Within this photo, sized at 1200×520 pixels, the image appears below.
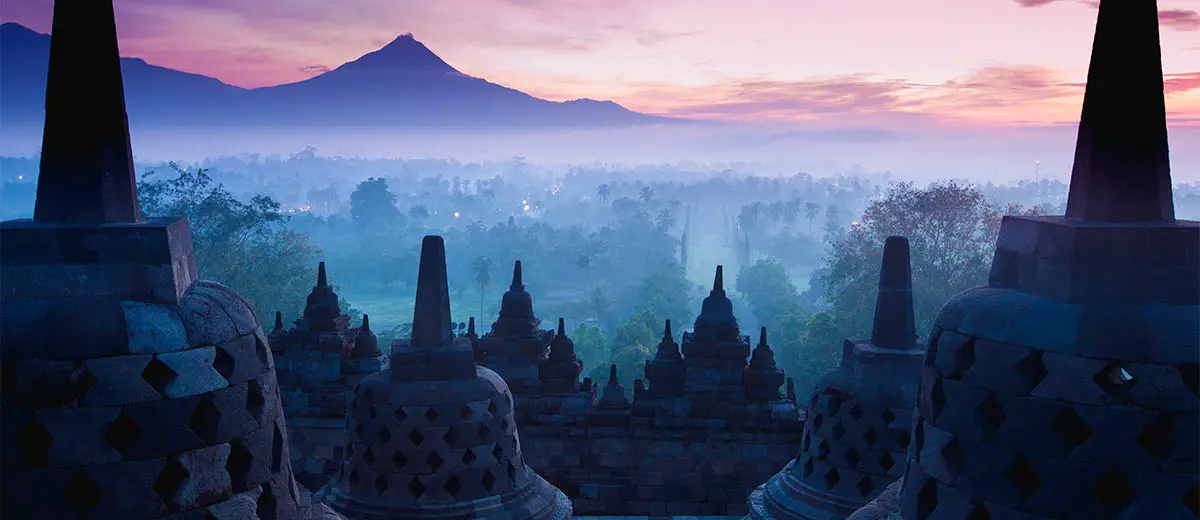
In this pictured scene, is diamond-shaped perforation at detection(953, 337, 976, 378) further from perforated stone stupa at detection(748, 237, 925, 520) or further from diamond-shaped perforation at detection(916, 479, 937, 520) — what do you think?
perforated stone stupa at detection(748, 237, 925, 520)

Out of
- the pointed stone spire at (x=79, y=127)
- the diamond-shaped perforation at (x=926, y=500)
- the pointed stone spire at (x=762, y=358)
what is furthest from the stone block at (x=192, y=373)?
the pointed stone spire at (x=762, y=358)

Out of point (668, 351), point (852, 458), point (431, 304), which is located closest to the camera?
point (852, 458)

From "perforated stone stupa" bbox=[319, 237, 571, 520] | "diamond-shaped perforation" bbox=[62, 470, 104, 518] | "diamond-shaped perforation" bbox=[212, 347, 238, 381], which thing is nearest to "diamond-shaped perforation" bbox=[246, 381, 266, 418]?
"diamond-shaped perforation" bbox=[212, 347, 238, 381]

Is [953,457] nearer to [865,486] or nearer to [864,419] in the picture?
[864,419]

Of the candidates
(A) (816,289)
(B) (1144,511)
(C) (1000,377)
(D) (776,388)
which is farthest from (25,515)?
(A) (816,289)

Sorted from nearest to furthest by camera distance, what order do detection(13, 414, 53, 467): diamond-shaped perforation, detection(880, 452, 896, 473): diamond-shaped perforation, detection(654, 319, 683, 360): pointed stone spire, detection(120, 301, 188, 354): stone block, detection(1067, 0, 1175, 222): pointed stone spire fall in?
detection(13, 414, 53, 467): diamond-shaped perforation → detection(120, 301, 188, 354): stone block → detection(1067, 0, 1175, 222): pointed stone spire → detection(880, 452, 896, 473): diamond-shaped perforation → detection(654, 319, 683, 360): pointed stone spire

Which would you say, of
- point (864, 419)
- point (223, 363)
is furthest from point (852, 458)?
point (223, 363)
